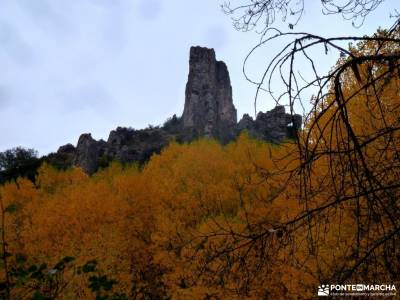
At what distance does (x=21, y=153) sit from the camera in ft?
249

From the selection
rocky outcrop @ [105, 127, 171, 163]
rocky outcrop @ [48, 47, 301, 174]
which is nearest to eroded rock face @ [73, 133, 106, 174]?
rocky outcrop @ [48, 47, 301, 174]

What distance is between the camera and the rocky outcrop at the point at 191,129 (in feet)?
227

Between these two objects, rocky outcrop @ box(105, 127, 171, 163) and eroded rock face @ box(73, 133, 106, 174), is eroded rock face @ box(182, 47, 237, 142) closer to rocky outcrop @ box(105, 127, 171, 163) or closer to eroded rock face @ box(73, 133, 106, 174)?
rocky outcrop @ box(105, 127, 171, 163)

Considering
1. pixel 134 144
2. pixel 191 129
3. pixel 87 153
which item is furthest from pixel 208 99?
pixel 87 153

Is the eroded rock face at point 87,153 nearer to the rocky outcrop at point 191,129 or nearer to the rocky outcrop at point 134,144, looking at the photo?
the rocky outcrop at point 191,129

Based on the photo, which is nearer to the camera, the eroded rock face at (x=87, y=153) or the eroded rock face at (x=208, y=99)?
the eroded rock face at (x=87, y=153)

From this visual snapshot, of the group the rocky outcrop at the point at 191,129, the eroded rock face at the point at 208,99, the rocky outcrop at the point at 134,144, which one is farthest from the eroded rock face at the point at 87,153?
the eroded rock face at the point at 208,99

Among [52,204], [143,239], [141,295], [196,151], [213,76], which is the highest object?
[213,76]

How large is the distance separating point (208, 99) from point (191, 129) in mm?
10786

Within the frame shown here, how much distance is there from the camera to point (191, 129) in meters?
82.1

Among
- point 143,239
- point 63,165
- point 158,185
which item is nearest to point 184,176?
point 158,185

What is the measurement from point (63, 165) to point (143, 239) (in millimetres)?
43439

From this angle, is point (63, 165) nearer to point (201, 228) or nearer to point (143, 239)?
point (143, 239)

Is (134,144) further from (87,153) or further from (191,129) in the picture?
(191,129)
